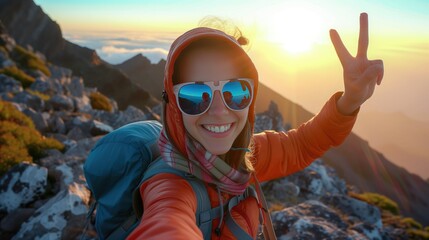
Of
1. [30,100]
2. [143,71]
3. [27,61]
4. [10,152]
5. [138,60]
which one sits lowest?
[143,71]

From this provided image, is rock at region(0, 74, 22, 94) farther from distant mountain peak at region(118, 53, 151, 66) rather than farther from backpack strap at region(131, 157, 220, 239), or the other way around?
distant mountain peak at region(118, 53, 151, 66)

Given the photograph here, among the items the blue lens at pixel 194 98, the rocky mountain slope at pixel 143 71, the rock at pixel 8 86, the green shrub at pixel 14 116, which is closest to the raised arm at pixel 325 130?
the blue lens at pixel 194 98

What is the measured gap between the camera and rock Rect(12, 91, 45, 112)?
46.6 feet

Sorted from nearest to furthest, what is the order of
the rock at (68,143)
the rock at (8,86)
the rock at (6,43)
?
the rock at (68,143), the rock at (8,86), the rock at (6,43)

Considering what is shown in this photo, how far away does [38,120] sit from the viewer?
11867mm

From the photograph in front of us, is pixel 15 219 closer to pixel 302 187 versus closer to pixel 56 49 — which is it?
pixel 302 187

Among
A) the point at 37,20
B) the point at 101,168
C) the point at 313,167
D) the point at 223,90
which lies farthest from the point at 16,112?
the point at 37,20

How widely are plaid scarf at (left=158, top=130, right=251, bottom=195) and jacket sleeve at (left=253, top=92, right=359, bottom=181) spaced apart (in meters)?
0.92

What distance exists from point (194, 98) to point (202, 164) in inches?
21.9

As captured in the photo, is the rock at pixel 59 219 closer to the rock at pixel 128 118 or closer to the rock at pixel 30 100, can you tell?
the rock at pixel 128 118

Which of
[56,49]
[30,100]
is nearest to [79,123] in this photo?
[30,100]

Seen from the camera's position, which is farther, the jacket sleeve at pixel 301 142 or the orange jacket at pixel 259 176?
the jacket sleeve at pixel 301 142

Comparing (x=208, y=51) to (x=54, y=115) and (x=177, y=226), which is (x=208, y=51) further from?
(x=54, y=115)

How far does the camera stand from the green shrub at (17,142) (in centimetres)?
772
